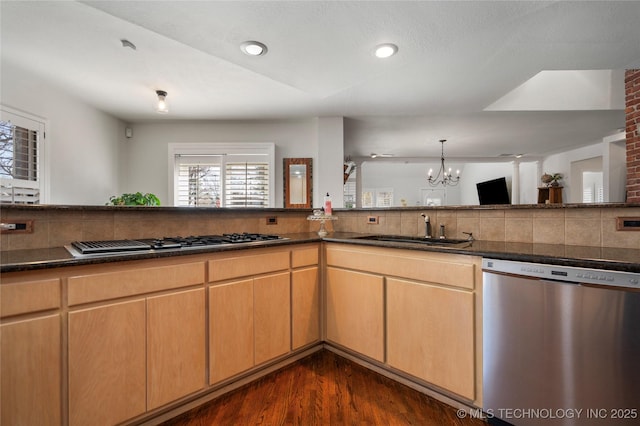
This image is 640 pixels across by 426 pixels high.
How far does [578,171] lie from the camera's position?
237 inches

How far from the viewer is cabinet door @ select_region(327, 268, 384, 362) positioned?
1760 millimetres

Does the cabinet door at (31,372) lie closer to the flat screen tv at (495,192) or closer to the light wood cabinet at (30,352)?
the light wood cabinet at (30,352)

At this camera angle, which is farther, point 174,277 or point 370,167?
point 370,167

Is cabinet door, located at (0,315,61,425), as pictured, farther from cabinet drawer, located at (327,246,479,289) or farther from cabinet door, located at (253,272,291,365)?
cabinet drawer, located at (327,246,479,289)

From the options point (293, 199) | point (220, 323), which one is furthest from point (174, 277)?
point (293, 199)

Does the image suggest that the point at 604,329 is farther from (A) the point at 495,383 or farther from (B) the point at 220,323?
(B) the point at 220,323

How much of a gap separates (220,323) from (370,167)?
875 centimetres

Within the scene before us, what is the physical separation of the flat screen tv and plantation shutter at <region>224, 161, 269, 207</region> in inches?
277

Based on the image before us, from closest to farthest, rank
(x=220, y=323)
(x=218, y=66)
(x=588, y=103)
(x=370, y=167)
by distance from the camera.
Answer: (x=220, y=323) < (x=218, y=66) < (x=588, y=103) < (x=370, y=167)

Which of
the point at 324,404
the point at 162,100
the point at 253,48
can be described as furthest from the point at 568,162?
the point at 162,100

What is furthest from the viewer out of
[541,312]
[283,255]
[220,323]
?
[283,255]

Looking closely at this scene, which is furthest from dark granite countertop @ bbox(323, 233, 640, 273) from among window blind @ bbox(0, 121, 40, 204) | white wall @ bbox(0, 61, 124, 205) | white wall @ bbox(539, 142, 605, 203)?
white wall @ bbox(539, 142, 605, 203)

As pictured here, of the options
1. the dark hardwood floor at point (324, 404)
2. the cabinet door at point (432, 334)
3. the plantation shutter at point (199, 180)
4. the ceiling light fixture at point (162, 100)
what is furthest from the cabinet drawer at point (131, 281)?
the plantation shutter at point (199, 180)

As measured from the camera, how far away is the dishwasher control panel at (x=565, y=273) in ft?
3.32
